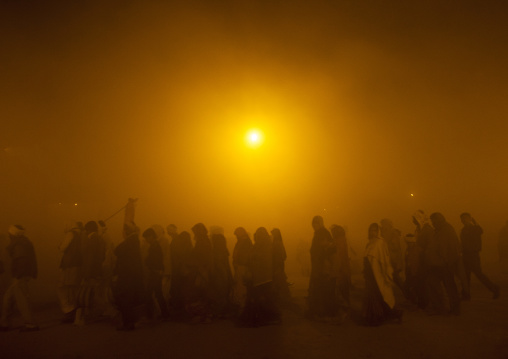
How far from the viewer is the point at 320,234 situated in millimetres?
7754

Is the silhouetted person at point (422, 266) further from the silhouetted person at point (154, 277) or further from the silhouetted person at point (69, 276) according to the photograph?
the silhouetted person at point (69, 276)

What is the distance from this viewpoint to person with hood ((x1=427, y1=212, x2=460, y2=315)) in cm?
767

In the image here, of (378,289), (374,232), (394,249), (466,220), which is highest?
(466,220)

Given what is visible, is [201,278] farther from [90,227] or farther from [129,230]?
[90,227]

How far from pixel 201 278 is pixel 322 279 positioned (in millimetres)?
2563

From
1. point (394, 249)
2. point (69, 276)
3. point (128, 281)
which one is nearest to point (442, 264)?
point (394, 249)

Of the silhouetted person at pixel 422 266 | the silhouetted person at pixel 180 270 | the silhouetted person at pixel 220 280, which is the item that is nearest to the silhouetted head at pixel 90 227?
the silhouetted person at pixel 180 270

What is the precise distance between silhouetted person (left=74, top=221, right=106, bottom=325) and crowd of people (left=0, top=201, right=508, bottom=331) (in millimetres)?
20

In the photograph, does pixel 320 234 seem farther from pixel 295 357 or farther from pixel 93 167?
pixel 93 167

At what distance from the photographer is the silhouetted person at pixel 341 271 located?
7590 millimetres

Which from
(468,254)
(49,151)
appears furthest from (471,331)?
(49,151)

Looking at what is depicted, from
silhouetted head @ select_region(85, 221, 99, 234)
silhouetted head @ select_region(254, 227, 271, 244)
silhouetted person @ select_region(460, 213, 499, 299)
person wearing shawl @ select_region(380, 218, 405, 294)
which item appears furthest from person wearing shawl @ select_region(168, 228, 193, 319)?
silhouetted person @ select_region(460, 213, 499, 299)

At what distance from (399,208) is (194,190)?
76.2ft

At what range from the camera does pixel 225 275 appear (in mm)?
8305
